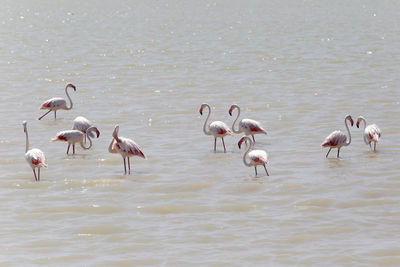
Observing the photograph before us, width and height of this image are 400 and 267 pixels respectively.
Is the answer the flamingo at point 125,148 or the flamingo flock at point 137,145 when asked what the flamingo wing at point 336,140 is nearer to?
the flamingo flock at point 137,145

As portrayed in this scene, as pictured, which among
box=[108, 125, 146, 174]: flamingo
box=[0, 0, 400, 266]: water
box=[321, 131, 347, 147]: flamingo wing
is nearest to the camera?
box=[0, 0, 400, 266]: water

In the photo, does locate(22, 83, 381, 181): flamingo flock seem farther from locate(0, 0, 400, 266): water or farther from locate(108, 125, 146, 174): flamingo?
locate(0, 0, 400, 266): water

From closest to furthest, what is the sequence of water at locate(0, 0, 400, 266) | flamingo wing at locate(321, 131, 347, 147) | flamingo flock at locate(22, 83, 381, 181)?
water at locate(0, 0, 400, 266) → flamingo flock at locate(22, 83, 381, 181) → flamingo wing at locate(321, 131, 347, 147)

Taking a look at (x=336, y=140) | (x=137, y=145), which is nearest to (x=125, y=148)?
(x=137, y=145)

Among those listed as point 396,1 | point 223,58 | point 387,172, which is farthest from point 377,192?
point 396,1

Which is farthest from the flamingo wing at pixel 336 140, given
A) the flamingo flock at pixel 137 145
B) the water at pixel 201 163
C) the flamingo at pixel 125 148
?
the flamingo at pixel 125 148

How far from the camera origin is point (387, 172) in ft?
48.5

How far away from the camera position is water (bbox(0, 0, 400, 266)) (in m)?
11.0

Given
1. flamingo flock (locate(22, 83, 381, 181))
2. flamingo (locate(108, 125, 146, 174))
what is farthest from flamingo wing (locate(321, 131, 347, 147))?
flamingo (locate(108, 125, 146, 174))

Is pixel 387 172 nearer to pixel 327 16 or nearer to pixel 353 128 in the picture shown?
pixel 353 128

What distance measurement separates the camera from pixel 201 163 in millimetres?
15727

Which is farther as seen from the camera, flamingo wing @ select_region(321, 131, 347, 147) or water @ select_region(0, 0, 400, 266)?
flamingo wing @ select_region(321, 131, 347, 147)

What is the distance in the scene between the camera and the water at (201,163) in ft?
36.0

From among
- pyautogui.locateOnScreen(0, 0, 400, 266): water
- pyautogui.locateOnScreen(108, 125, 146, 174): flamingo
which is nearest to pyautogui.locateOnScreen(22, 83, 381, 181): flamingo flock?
pyautogui.locateOnScreen(108, 125, 146, 174): flamingo
